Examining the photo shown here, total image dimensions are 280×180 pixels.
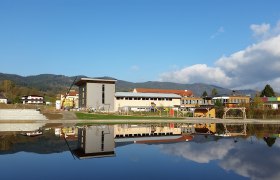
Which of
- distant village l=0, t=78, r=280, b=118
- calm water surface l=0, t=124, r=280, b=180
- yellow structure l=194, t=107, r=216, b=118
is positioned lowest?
calm water surface l=0, t=124, r=280, b=180

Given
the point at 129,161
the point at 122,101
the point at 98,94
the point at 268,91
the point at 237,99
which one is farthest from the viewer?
the point at 268,91

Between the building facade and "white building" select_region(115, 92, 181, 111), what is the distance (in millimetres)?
2263

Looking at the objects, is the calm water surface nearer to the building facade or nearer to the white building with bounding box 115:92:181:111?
the building facade

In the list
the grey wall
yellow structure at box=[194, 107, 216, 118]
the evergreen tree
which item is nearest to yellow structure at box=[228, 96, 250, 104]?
the evergreen tree

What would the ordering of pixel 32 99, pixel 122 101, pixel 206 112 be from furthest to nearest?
pixel 32 99 < pixel 122 101 < pixel 206 112

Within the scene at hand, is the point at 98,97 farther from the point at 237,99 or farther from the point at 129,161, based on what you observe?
the point at 129,161

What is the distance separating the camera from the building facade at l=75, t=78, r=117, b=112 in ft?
272

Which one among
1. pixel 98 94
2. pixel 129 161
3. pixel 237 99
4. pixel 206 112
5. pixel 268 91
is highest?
pixel 268 91

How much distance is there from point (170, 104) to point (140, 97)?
415 inches

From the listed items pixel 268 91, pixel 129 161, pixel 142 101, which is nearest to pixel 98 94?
pixel 142 101

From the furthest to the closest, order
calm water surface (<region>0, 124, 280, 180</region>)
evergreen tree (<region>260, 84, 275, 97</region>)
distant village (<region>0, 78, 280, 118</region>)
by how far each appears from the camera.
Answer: evergreen tree (<region>260, 84, 275, 97</region>) < distant village (<region>0, 78, 280, 118</region>) < calm water surface (<region>0, 124, 280, 180</region>)

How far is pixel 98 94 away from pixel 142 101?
13.7 meters

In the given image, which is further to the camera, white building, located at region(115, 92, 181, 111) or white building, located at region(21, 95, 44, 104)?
white building, located at region(21, 95, 44, 104)

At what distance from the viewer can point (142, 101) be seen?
91.3 meters
